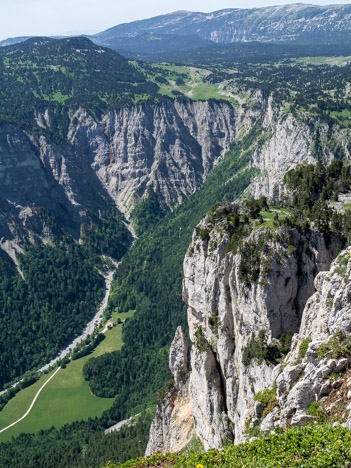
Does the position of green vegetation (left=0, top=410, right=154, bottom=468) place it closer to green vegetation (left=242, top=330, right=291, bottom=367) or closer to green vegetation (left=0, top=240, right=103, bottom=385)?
green vegetation (left=0, top=240, right=103, bottom=385)

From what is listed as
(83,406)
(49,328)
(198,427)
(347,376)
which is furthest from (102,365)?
(347,376)

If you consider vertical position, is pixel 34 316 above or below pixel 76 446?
above

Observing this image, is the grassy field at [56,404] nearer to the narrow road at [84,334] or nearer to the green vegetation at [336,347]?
the narrow road at [84,334]

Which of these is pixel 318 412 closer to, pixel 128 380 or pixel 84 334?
pixel 128 380

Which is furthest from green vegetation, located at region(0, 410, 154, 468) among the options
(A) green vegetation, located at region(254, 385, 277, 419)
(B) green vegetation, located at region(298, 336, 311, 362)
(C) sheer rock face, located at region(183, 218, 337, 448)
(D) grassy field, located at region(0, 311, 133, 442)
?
(B) green vegetation, located at region(298, 336, 311, 362)

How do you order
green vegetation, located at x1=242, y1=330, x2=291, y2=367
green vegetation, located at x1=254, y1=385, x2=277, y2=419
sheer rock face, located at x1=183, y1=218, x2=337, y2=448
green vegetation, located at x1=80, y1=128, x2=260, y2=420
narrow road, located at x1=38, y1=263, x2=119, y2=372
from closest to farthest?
green vegetation, located at x1=254, y1=385, x2=277, y2=419
green vegetation, located at x1=242, y1=330, x2=291, y2=367
sheer rock face, located at x1=183, y1=218, x2=337, y2=448
green vegetation, located at x1=80, y1=128, x2=260, y2=420
narrow road, located at x1=38, y1=263, x2=119, y2=372

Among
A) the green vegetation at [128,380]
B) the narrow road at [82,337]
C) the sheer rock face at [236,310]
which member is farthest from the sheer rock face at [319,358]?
the narrow road at [82,337]

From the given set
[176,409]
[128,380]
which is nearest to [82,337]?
[128,380]
